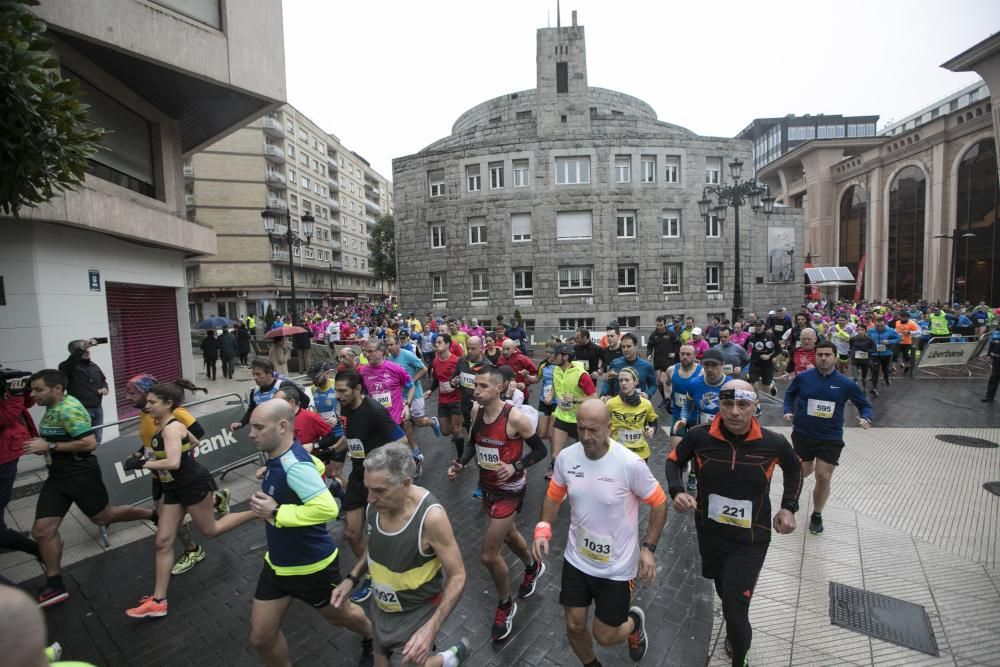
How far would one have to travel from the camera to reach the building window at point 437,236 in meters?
30.2

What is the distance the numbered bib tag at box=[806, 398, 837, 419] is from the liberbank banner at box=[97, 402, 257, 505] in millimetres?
6693

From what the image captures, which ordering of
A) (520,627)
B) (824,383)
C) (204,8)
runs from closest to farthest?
(520,627), (824,383), (204,8)

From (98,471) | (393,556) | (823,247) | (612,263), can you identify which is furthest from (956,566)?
(823,247)

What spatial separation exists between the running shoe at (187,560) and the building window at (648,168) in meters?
29.3

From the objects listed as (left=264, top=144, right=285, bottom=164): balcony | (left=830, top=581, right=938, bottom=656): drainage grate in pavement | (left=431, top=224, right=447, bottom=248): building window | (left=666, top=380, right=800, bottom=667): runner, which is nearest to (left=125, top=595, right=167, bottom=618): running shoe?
(left=666, top=380, right=800, bottom=667): runner

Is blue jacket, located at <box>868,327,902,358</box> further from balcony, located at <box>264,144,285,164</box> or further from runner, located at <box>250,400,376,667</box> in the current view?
balcony, located at <box>264,144,285,164</box>

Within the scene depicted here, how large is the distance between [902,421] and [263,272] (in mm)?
48460

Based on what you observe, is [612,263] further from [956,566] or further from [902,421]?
[956,566]

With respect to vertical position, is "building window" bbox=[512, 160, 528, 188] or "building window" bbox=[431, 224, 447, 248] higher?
"building window" bbox=[512, 160, 528, 188]

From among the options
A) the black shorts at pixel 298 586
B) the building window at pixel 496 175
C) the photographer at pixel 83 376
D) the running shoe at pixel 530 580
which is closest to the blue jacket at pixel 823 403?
the running shoe at pixel 530 580

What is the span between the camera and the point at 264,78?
39.4ft

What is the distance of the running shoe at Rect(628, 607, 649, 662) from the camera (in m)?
3.37

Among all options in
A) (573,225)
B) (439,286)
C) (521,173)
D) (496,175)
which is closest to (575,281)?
(573,225)

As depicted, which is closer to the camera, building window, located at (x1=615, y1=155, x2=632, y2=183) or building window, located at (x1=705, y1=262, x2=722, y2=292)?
building window, located at (x1=615, y1=155, x2=632, y2=183)
